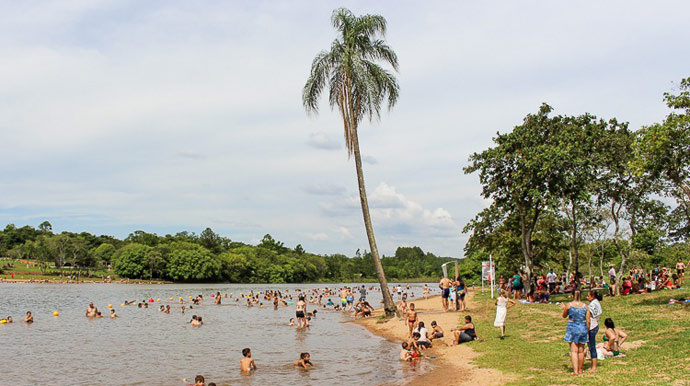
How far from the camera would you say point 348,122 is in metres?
25.8

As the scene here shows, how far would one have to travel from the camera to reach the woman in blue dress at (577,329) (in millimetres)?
10695

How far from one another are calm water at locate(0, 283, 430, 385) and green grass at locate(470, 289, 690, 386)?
3.29 meters

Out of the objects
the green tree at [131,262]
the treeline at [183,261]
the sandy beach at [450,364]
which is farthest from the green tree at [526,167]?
the green tree at [131,262]

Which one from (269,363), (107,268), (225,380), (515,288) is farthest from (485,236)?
(107,268)

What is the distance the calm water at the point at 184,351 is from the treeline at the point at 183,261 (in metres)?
67.2

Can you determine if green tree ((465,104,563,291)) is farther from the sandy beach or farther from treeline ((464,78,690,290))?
the sandy beach

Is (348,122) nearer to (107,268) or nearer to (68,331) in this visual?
(68,331)

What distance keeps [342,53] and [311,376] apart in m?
16.4

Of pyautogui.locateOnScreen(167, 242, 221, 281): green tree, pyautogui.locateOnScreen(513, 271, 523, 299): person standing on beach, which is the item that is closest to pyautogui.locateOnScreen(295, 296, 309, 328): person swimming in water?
pyautogui.locateOnScreen(513, 271, 523, 299): person standing on beach

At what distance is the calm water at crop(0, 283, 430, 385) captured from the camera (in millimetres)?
14844

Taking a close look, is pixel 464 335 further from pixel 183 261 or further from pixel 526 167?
pixel 183 261

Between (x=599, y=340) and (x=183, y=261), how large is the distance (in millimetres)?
108491

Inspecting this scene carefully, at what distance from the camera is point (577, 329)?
10.7m

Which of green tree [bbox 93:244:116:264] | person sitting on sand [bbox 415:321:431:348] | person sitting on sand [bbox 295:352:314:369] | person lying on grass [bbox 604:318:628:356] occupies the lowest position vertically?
person sitting on sand [bbox 295:352:314:369]
